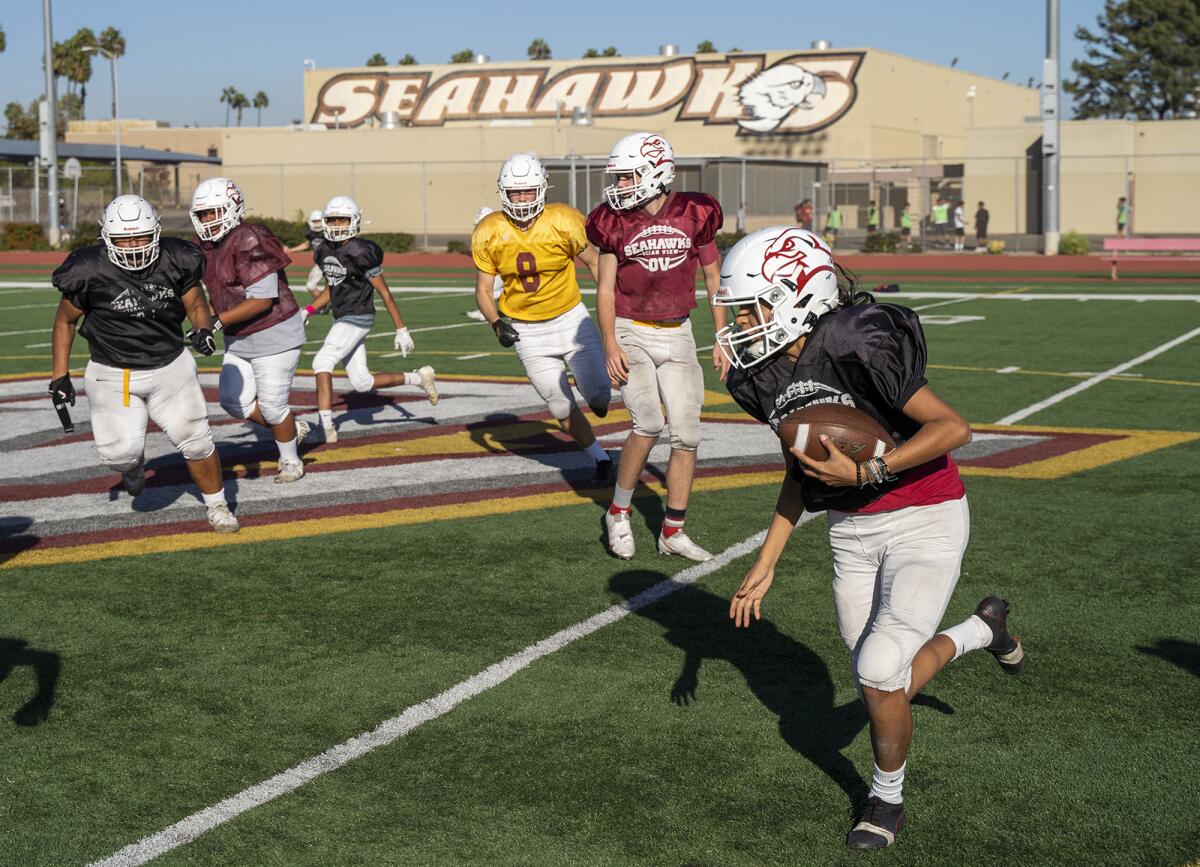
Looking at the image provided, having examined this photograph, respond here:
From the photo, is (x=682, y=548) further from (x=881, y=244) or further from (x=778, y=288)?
(x=881, y=244)

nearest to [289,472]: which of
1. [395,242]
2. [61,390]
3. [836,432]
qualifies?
[61,390]

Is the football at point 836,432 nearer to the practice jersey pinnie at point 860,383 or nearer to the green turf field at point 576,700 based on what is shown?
the practice jersey pinnie at point 860,383

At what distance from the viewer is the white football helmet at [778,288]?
4.27 m

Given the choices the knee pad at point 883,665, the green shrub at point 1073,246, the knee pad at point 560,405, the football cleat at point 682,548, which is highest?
the green shrub at point 1073,246

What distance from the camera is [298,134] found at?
54.1 meters

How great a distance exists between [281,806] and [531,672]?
144cm

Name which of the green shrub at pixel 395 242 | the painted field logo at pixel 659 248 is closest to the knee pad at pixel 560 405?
the painted field logo at pixel 659 248

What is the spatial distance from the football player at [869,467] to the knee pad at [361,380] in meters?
7.35

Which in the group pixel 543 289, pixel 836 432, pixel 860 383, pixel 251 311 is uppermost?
pixel 543 289

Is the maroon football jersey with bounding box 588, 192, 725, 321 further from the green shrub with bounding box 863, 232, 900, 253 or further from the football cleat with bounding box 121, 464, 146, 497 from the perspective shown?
the green shrub with bounding box 863, 232, 900, 253

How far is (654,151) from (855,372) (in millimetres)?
3632

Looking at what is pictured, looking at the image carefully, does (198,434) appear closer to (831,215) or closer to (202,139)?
(831,215)

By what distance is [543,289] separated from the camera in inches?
353

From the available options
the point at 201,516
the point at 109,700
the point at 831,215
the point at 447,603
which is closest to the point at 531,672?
the point at 447,603
